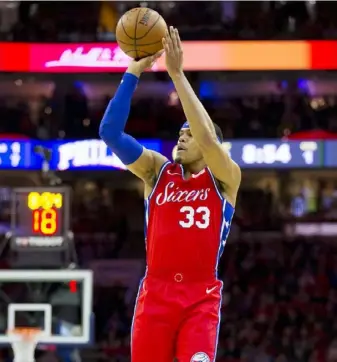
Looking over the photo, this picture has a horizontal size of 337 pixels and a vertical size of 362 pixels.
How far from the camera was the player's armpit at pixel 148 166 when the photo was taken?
358 centimetres

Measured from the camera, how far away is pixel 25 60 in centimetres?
1032

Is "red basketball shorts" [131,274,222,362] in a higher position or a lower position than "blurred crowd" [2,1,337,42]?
lower

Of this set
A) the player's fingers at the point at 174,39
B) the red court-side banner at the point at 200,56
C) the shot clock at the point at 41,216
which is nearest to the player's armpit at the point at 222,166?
the player's fingers at the point at 174,39

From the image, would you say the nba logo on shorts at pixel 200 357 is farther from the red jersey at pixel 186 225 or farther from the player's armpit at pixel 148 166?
the player's armpit at pixel 148 166

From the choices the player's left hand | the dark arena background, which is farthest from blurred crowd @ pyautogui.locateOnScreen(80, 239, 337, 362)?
the player's left hand

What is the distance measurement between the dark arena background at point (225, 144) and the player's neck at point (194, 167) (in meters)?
5.65

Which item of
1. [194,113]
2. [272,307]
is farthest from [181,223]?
[272,307]

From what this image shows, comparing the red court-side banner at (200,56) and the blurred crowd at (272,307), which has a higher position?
the red court-side banner at (200,56)

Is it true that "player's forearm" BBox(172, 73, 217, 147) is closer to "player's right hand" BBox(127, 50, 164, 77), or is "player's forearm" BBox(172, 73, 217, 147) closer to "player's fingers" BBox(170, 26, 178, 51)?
"player's fingers" BBox(170, 26, 178, 51)

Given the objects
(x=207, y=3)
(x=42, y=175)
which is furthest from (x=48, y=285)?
(x=207, y=3)

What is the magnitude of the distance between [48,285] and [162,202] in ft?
14.5

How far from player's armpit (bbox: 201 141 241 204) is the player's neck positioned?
0.11 metres

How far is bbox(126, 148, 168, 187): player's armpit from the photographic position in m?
3.58

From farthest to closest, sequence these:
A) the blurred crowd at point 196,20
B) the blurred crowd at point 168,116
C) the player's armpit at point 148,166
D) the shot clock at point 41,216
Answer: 1. the blurred crowd at point 168,116
2. the blurred crowd at point 196,20
3. the shot clock at point 41,216
4. the player's armpit at point 148,166
